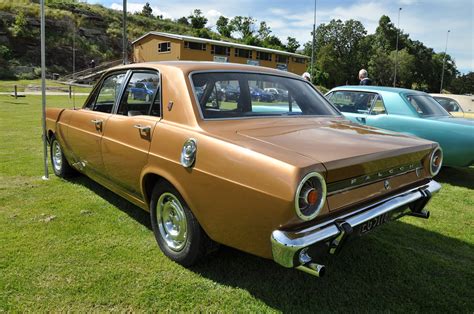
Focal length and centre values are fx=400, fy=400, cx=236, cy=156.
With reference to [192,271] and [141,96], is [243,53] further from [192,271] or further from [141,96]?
[192,271]

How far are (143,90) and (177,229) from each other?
1.44 metres

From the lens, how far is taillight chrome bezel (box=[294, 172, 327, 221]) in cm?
221

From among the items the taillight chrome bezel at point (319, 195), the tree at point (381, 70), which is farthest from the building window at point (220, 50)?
the taillight chrome bezel at point (319, 195)

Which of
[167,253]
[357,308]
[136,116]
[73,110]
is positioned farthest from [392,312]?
[73,110]

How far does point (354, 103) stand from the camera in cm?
727

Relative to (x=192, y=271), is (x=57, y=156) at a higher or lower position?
higher

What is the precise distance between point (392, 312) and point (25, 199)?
4108 mm

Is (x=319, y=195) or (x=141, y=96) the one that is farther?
(x=141, y=96)

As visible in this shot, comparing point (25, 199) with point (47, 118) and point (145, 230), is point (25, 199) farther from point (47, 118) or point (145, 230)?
point (145, 230)

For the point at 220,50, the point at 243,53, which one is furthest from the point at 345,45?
the point at 220,50

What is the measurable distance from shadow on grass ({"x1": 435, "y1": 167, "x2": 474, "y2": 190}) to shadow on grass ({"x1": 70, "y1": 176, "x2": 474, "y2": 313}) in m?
2.95

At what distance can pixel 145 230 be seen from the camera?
12.9ft

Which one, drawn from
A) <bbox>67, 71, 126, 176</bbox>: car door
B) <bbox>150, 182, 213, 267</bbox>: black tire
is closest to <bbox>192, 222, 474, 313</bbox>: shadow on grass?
<bbox>150, 182, 213, 267</bbox>: black tire

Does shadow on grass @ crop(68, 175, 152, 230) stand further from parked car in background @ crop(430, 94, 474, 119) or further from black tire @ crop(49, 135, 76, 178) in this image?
parked car in background @ crop(430, 94, 474, 119)
